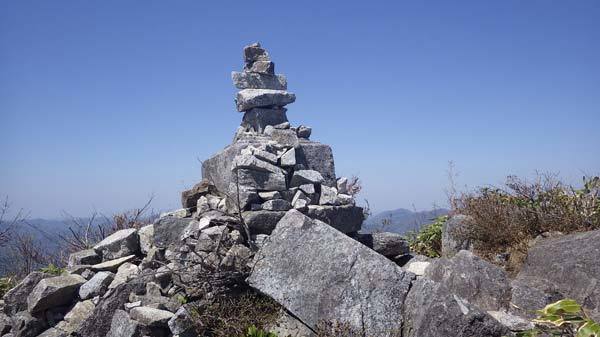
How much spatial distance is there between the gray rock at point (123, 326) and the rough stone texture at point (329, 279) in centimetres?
138

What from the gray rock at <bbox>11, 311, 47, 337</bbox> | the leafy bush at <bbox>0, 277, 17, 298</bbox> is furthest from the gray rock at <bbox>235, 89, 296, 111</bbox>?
the leafy bush at <bbox>0, 277, 17, 298</bbox>

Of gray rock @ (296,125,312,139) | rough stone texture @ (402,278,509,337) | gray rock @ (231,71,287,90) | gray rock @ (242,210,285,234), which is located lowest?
rough stone texture @ (402,278,509,337)

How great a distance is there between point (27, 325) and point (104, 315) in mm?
1211

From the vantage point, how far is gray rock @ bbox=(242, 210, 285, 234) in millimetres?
6562

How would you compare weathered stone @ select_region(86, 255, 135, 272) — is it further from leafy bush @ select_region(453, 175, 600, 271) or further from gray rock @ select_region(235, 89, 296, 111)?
leafy bush @ select_region(453, 175, 600, 271)

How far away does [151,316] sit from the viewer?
17.3 ft

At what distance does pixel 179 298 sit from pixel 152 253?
142cm

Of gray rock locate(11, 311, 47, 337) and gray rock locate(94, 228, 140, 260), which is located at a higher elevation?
gray rock locate(94, 228, 140, 260)

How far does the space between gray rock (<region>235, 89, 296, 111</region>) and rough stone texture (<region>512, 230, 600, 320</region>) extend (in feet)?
16.1

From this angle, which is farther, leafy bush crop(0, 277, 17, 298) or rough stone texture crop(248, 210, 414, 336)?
leafy bush crop(0, 277, 17, 298)

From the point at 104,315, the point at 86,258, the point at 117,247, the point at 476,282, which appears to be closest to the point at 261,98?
the point at 117,247

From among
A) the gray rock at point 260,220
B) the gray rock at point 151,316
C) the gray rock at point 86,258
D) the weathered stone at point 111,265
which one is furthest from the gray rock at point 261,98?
the gray rock at point 151,316

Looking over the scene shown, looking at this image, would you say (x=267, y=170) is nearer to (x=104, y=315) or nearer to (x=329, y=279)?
(x=329, y=279)

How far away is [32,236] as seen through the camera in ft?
49.1
